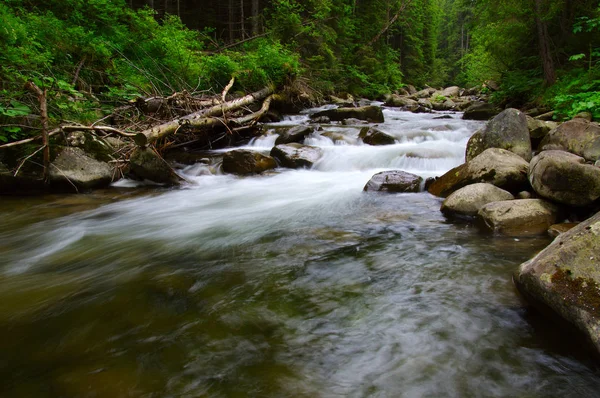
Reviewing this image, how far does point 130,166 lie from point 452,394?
684 cm

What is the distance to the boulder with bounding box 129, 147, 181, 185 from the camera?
6.80m

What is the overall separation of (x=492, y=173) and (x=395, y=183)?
61.4 inches

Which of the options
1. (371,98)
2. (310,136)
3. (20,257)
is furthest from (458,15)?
(20,257)

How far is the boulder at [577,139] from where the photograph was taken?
5.61 meters

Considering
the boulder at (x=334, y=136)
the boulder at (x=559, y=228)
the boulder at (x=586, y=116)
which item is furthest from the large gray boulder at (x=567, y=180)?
the boulder at (x=334, y=136)

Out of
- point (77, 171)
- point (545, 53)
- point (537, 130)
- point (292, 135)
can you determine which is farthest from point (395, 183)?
point (545, 53)

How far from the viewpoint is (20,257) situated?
160 inches

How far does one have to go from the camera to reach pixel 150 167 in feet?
23.0

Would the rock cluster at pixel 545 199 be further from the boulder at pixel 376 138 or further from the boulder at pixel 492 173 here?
the boulder at pixel 376 138

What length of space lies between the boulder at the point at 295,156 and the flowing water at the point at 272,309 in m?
2.91

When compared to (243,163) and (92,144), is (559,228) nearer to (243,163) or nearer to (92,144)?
(243,163)

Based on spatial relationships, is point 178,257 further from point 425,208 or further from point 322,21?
point 322,21

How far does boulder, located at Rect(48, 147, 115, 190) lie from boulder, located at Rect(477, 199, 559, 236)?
6542mm

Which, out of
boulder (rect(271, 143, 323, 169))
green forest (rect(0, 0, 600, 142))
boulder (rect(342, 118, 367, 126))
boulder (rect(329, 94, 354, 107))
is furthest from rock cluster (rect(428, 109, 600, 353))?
boulder (rect(329, 94, 354, 107))
